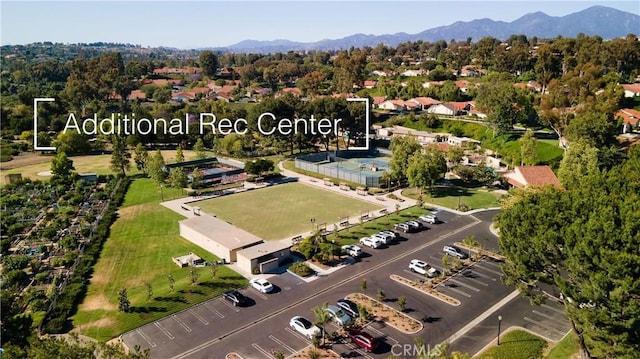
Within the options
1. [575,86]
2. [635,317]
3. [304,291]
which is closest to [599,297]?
[635,317]

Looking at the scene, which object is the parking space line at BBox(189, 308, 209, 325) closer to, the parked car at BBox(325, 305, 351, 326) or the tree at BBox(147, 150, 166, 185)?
the parked car at BBox(325, 305, 351, 326)

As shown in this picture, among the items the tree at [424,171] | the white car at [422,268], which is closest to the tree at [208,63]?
the tree at [424,171]

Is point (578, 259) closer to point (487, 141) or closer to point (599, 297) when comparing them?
point (599, 297)

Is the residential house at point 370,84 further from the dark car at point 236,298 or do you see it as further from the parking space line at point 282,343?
the parking space line at point 282,343

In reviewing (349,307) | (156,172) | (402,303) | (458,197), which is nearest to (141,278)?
(349,307)

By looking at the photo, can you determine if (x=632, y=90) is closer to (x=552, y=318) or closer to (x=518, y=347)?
(x=552, y=318)

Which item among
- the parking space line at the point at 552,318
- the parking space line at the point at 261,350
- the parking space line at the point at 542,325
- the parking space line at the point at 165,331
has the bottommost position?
the parking space line at the point at 261,350

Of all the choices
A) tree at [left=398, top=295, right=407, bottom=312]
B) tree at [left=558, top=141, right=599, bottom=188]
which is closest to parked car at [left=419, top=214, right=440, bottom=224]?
tree at [left=558, top=141, right=599, bottom=188]
